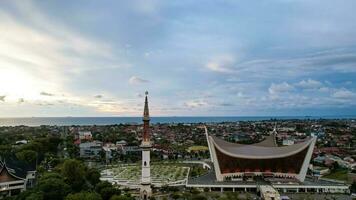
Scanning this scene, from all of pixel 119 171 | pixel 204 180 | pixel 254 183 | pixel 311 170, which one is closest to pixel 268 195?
pixel 254 183

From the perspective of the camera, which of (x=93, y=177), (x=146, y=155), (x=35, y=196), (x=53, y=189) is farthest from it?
(x=93, y=177)

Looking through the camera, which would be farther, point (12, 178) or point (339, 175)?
point (339, 175)

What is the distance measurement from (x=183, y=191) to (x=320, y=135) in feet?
239

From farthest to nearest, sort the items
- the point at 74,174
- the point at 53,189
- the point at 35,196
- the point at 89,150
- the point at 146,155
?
the point at 89,150 < the point at 74,174 < the point at 146,155 < the point at 53,189 < the point at 35,196

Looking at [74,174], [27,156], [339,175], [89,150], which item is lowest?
[339,175]

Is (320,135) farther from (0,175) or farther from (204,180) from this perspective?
(0,175)

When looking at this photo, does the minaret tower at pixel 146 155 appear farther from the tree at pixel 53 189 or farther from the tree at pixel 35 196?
the tree at pixel 35 196

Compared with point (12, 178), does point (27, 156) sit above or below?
above

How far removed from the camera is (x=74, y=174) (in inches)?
1313

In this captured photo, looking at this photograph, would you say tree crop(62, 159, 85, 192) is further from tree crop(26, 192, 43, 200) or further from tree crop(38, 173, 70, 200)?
tree crop(26, 192, 43, 200)

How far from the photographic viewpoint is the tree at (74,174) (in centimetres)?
3231

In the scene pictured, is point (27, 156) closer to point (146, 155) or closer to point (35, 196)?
point (146, 155)

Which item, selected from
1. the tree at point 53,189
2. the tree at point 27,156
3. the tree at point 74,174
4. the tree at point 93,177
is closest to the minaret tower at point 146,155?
the tree at point 74,174

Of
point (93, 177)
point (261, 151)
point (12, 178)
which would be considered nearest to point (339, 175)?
point (261, 151)
